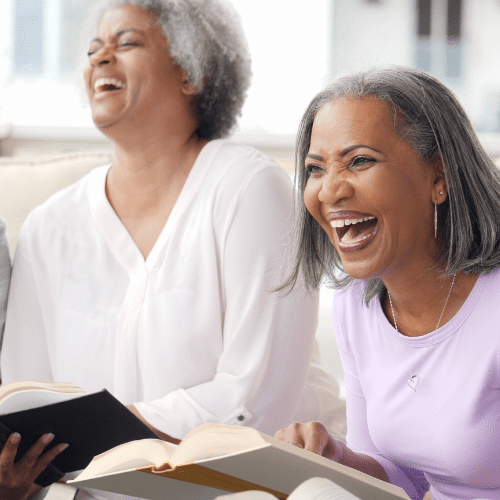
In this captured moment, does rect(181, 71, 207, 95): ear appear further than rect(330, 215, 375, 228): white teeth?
Yes

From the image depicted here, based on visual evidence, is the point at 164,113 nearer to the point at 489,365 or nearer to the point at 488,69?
the point at 489,365

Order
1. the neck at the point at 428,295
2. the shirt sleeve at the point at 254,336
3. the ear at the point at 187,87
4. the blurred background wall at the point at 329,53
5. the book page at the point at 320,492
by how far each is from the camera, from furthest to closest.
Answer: the blurred background wall at the point at 329,53 → the ear at the point at 187,87 → the shirt sleeve at the point at 254,336 → the neck at the point at 428,295 → the book page at the point at 320,492

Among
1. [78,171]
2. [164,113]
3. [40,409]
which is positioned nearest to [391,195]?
[40,409]

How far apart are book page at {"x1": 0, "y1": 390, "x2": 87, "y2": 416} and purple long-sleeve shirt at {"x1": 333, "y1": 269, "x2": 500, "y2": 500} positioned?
466mm

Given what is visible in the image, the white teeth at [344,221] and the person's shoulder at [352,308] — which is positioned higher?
the white teeth at [344,221]

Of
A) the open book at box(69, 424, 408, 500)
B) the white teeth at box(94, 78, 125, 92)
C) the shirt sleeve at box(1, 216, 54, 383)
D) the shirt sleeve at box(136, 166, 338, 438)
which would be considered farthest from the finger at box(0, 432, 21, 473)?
the white teeth at box(94, 78, 125, 92)

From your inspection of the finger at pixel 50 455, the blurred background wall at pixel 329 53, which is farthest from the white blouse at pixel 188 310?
the blurred background wall at pixel 329 53

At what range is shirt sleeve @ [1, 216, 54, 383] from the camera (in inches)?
62.4

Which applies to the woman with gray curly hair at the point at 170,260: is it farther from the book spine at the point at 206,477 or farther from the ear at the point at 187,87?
the book spine at the point at 206,477

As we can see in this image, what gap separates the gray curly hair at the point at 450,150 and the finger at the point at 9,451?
65 centimetres

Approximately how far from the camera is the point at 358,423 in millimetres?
1178

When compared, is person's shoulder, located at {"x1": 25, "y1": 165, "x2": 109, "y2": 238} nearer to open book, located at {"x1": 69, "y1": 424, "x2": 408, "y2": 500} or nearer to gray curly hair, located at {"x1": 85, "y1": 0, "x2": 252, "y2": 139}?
gray curly hair, located at {"x1": 85, "y1": 0, "x2": 252, "y2": 139}

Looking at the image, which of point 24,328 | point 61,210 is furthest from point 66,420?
point 61,210

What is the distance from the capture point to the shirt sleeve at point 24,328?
1.58 meters
